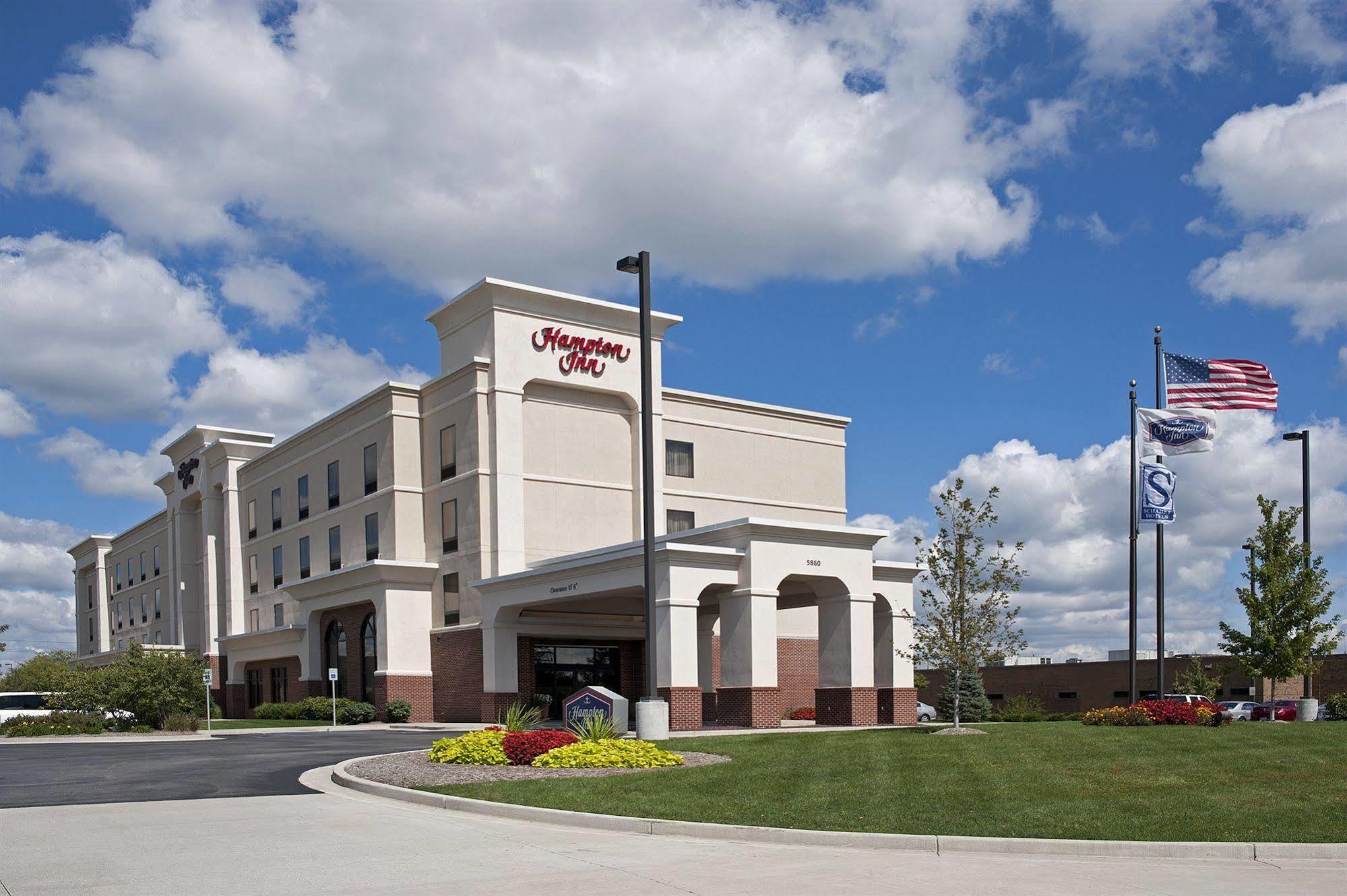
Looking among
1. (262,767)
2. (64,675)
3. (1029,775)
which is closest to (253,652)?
(64,675)

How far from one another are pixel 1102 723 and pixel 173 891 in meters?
24.4

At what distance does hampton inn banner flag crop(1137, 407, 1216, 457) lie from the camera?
3209 centimetres

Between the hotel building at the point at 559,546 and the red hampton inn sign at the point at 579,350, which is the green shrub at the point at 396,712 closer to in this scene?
the hotel building at the point at 559,546

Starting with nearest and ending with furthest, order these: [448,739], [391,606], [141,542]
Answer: [448,739] → [391,606] → [141,542]

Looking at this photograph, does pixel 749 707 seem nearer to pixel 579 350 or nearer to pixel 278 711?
pixel 579 350

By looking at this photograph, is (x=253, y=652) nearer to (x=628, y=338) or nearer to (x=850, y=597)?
(x=628, y=338)

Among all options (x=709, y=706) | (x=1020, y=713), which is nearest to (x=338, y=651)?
(x=709, y=706)

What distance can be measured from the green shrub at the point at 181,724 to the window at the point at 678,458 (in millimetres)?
21282

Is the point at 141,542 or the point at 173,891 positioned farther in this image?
the point at 141,542

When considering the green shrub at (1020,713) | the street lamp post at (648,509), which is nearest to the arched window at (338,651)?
the green shrub at (1020,713)

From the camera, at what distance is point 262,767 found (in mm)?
22781

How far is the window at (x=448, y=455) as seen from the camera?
159ft

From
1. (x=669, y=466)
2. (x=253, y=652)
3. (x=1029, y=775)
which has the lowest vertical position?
(x=253, y=652)

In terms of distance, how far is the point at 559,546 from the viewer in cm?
4872
